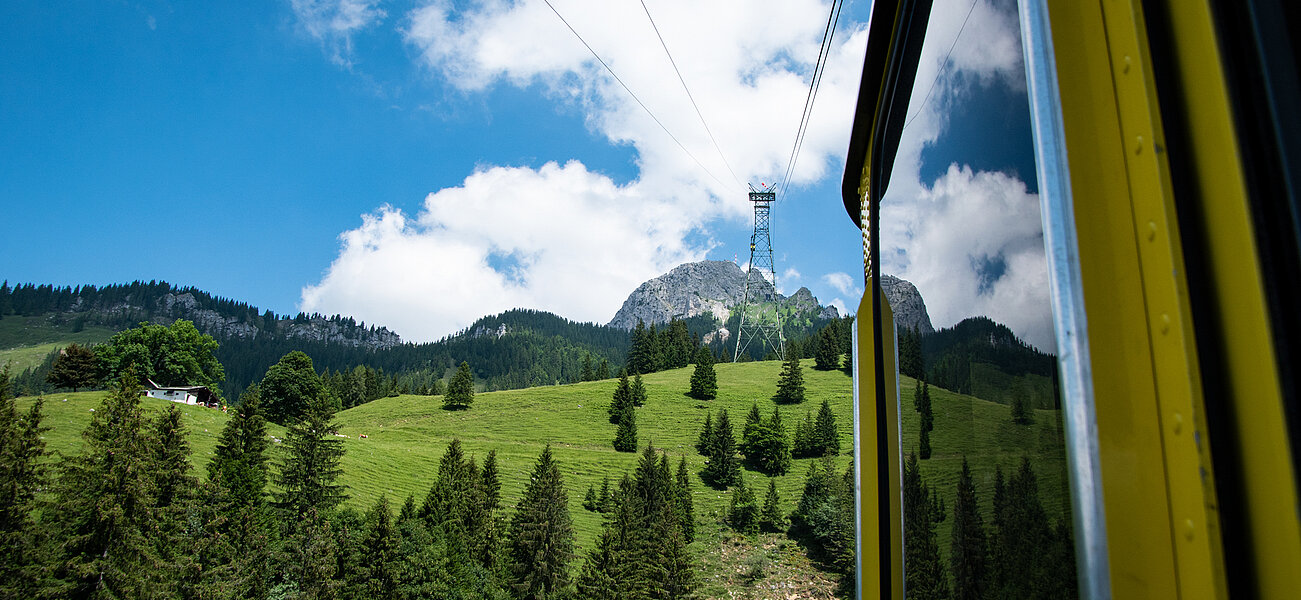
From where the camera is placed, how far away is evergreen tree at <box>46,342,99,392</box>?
61156 mm

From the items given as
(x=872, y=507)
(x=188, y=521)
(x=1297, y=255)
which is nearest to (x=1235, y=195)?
(x=1297, y=255)

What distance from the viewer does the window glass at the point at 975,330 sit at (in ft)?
3.09

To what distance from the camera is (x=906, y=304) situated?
6.15 ft

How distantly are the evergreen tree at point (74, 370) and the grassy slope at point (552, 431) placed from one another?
713cm

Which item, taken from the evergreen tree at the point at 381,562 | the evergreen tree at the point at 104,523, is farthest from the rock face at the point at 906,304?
the evergreen tree at the point at 381,562

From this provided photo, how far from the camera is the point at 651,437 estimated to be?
2413 inches

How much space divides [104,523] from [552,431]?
1697 inches

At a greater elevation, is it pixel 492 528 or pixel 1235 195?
pixel 1235 195

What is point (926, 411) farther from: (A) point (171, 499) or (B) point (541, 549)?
(B) point (541, 549)

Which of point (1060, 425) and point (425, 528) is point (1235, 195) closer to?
point (1060, 425)

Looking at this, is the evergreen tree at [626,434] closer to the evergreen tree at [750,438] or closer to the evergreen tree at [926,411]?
the evergreen tree at [750,438]

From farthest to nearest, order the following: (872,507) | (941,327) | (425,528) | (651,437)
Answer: (651,437) < (425,528) < (872,507) < (941,327)

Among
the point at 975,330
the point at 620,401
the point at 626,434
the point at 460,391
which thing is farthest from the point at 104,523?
the point at 460,391

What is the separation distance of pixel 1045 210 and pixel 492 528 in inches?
1580
